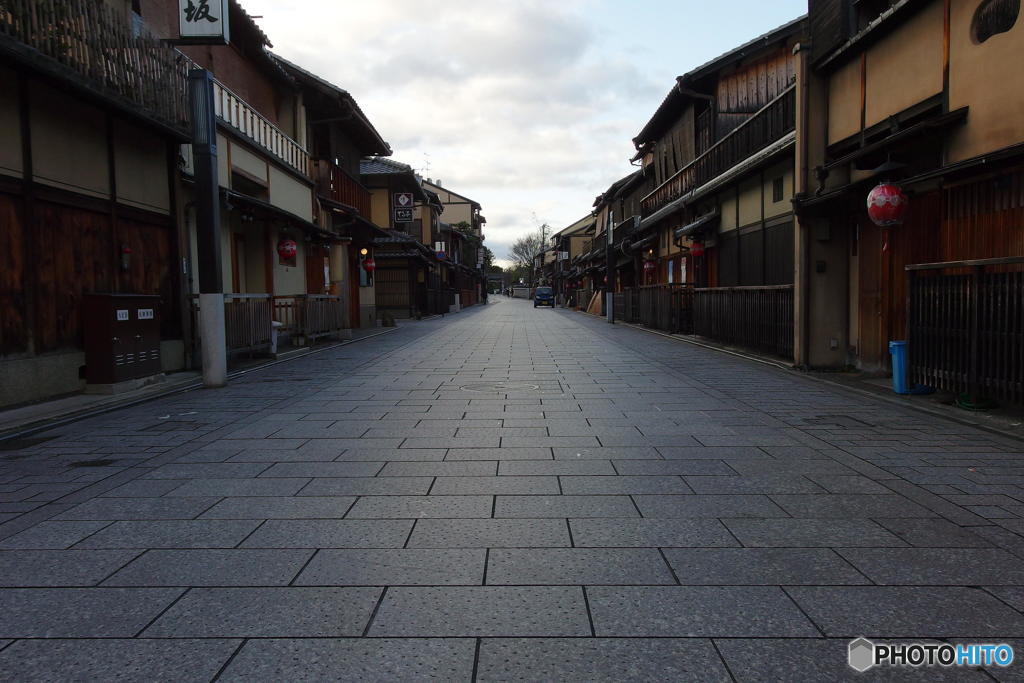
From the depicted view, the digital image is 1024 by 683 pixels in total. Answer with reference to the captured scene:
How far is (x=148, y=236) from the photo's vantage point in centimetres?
1165

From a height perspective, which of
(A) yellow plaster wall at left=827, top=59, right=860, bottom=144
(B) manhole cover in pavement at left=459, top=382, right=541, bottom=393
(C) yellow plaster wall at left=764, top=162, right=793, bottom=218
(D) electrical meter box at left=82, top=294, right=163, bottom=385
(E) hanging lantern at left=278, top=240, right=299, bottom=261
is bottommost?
(B) manhole cover in pavement at left=459, top=382, right=541, bottom=393

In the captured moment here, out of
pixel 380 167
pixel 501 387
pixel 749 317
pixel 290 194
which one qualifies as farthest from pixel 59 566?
pixel 380 167

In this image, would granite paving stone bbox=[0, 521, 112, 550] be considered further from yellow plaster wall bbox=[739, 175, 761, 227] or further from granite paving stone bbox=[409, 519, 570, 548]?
yellow plaster wall bbox=[739, 175, 761, 227]

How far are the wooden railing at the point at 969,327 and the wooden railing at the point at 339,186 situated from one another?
18740 mm

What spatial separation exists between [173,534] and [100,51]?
8628 mm

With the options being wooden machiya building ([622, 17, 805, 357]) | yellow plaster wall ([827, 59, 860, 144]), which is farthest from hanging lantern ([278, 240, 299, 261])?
yellow plaster wall ([827, 59, 860, 144])

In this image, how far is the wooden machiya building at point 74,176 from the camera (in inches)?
326

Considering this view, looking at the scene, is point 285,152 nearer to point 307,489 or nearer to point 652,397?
point 652,397

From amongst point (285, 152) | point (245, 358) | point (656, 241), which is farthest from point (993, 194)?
point (656, 241)

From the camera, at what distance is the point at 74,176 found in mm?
9656

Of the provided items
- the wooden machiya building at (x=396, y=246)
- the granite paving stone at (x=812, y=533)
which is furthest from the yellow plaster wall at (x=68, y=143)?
the wooden machiya building at (x=396, y=246)

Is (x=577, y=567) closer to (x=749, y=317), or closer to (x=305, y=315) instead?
(x=749, y=317)

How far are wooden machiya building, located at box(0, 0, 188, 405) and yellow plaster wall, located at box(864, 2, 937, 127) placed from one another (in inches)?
442

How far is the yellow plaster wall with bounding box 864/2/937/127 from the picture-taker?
8.66 metres
